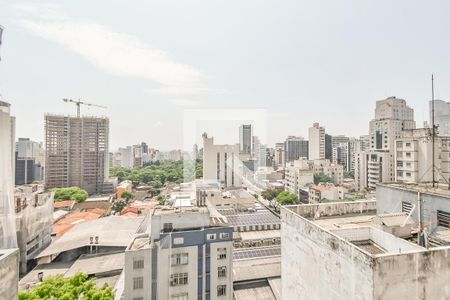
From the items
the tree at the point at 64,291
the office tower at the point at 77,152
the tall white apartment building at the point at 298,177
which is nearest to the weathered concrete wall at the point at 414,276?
the tree at the point at 64,291

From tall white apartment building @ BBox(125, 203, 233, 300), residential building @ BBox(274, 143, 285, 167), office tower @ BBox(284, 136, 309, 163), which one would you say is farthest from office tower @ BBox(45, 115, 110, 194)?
office tower @ BBox(284, 136, 309, 163)

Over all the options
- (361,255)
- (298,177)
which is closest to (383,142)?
(298,177)

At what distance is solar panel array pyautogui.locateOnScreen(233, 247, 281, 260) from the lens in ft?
39.2

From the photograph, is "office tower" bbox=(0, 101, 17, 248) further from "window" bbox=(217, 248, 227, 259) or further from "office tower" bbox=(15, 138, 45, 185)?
"office tower" bbox=(15, 138, 45, 185)

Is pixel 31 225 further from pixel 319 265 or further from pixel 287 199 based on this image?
pixel 287 199

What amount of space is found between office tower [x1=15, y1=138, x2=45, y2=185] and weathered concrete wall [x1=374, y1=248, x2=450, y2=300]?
4467 centimetres

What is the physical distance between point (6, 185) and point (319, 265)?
1166cm

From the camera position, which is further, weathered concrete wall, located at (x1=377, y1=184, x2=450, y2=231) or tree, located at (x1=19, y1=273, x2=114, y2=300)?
tree, located at (x1=19, y1=273, x2=114, y2=300)

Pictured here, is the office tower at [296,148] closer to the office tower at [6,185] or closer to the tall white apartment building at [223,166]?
the tall white apartment building at [223,166]

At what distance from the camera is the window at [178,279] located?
290 inches

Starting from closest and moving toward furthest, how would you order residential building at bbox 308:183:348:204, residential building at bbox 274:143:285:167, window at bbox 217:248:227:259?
window at bbox 217:248:227:259, residential building at bbox 308:183:348:204, residential building at bbox 274:143:285:167

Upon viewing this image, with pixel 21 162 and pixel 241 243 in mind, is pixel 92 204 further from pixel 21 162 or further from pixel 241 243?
pixel 21 162

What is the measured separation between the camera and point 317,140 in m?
48.6

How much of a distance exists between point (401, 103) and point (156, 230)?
45.1 m
